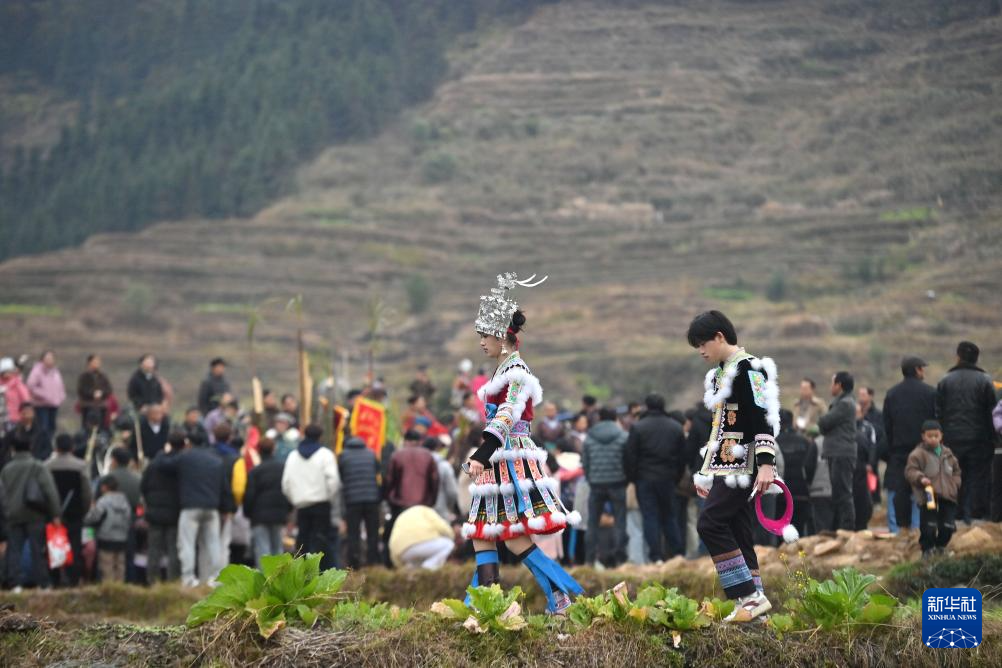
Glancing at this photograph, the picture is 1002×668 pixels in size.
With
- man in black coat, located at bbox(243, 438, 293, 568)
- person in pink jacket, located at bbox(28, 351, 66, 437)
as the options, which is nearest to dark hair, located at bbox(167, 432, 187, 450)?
man in black coat, located at bbox(243, 438, 293, 568)

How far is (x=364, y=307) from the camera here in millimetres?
75438

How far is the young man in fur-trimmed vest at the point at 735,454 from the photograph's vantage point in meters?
7.88

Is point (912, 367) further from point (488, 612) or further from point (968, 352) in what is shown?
point (488, 612)

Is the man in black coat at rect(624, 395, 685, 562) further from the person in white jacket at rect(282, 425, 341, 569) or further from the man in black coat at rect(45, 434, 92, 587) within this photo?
the man in black coat at rect(45, 434, 92, 587)

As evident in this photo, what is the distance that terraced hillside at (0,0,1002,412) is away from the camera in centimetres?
6600

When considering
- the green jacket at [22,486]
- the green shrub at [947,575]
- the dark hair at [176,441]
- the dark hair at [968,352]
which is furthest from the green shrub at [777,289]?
the green shrub at [947,575]

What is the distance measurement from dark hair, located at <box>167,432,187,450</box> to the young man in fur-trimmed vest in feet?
25.4

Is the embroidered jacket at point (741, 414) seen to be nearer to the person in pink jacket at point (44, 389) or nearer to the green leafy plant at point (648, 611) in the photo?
the green leafy plant at point (648, 611)

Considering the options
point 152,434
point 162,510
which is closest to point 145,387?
point 152,434

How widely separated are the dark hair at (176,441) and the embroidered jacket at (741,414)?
7786 mm

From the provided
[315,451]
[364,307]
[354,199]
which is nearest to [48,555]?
[315,451]

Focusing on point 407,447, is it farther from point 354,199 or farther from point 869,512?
point 354,199

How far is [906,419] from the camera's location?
43.6ft

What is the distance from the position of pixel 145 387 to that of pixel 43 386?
134 cm
